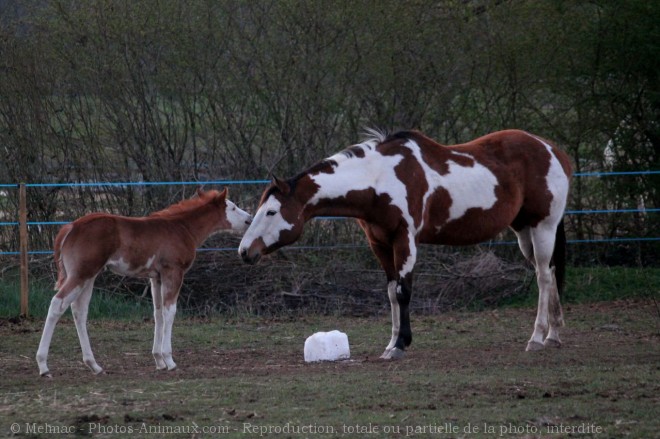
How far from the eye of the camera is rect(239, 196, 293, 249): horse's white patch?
903cm

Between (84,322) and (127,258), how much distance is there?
0.66m

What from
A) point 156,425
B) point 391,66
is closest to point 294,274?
point 391,66

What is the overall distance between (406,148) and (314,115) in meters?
5.40

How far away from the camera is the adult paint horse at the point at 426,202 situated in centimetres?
909

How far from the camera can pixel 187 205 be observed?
9.27 metres

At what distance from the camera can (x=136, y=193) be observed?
14.4 meters

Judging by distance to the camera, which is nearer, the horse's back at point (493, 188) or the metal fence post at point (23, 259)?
the horse's back at point (493, 188)

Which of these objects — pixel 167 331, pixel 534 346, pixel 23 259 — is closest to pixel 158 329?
pixel 167 331

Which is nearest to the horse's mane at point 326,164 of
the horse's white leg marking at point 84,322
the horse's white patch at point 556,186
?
the horse's white patch at point 556,186

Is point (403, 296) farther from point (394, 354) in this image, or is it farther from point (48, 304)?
point (48, 304)

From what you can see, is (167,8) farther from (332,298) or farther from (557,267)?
(557,267)

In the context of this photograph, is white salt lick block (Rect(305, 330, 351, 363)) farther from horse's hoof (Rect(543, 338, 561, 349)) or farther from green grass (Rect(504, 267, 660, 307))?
green grass (Rect(504, 267, 660, 307))

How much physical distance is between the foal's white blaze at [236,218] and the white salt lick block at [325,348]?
4.22 ft

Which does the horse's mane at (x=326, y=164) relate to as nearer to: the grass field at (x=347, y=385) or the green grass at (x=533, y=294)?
the grass field at (x=347, y=385)
